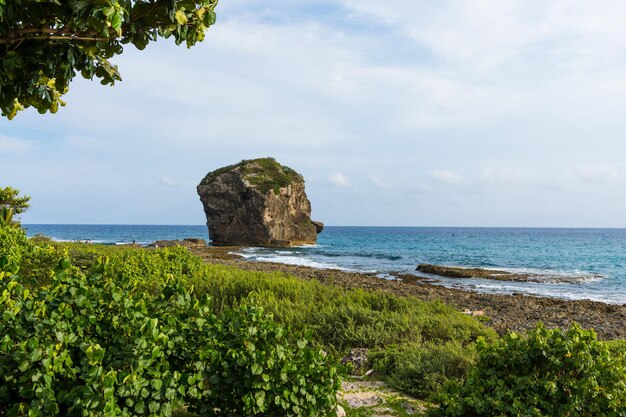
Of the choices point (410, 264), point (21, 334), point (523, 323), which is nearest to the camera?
point (21, 334)

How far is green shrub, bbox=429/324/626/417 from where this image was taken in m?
5.16

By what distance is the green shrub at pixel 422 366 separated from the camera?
6.78 metres

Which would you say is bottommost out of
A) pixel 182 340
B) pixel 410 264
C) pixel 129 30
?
pixel 410 264

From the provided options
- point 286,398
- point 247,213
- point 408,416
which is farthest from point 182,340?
point 247,213

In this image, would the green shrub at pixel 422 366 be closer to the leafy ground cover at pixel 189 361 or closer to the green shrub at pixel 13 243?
the leafy ground cover at pixel 189 361

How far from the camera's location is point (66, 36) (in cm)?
521

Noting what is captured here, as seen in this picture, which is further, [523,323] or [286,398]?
[523,323]

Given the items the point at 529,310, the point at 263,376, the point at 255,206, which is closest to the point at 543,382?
the point at 263,376

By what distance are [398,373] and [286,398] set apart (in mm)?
3331

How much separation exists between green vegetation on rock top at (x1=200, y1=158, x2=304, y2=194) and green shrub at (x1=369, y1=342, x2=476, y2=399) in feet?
212

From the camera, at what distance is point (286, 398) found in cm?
416

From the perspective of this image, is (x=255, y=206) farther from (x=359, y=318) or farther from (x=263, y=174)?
(x=359, y=318)

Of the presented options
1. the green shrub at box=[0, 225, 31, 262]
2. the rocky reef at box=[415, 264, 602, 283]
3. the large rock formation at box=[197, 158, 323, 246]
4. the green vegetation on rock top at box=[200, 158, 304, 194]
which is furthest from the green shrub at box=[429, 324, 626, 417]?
the green vegetation on rock top at box=[200, 158, 304, 194]

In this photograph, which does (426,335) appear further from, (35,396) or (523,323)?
(523,323)
